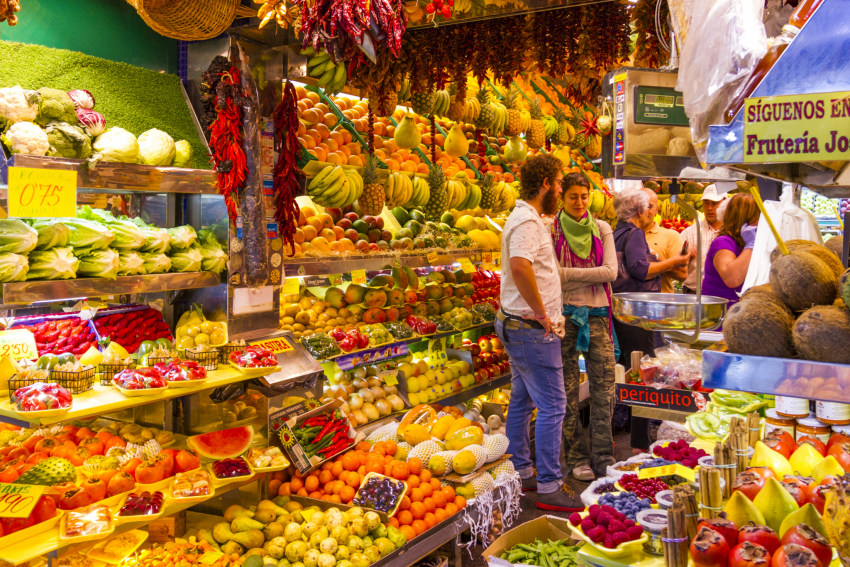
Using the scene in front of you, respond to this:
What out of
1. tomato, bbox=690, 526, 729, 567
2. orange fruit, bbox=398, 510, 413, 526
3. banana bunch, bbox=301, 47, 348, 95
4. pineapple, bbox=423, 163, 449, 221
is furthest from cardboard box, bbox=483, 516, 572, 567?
pineapple, bbox=423, 163, 449, 221

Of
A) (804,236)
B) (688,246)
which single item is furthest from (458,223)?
(804,236)

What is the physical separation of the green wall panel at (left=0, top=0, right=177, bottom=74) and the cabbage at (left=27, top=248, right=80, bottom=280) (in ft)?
3.94

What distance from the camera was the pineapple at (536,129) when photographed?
733cm

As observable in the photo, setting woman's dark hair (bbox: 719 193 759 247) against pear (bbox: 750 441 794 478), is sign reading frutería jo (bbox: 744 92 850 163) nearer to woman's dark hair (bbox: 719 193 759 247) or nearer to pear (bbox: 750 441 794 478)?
pear (bbox: 750 441 794 478)

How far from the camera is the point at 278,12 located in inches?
112

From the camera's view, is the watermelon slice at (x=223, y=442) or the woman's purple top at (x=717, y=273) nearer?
the watermelon slice at (x=223, y=442)

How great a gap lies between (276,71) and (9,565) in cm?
263

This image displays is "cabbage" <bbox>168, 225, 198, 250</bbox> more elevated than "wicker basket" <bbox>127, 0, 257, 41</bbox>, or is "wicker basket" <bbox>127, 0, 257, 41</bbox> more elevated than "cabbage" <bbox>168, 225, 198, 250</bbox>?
"wicker basket" <bbox>127, 0, 257, 41</bbox>

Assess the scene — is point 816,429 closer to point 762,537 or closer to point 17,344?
point 762,537

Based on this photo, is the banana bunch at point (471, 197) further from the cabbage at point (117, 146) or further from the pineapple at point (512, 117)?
the cabbage at point (117, 146)

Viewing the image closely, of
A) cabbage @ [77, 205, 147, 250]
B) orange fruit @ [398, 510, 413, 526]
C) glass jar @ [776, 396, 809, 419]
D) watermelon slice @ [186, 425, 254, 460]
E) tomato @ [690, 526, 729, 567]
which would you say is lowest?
orange fruit @ [398, 510, 413, 526]

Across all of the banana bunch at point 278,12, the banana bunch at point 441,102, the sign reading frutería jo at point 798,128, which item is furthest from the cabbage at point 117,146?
the banana bunch at point 441,102

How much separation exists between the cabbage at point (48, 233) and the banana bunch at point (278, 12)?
1194 millimetres

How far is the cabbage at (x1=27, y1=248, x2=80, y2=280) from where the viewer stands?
252cm
